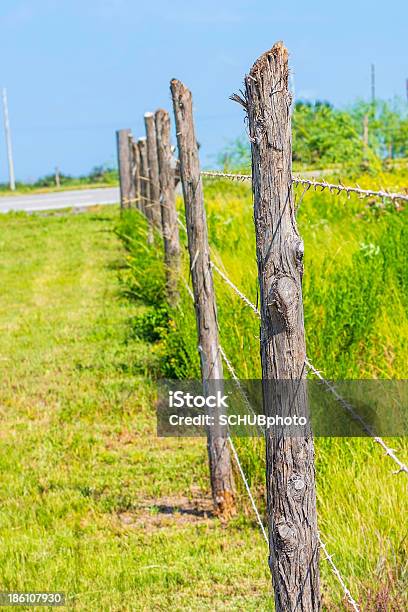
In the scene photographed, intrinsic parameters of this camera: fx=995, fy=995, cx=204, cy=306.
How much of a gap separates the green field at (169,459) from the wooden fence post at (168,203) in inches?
13.0

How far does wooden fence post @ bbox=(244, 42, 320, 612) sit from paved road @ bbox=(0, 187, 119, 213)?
21849 millimetres

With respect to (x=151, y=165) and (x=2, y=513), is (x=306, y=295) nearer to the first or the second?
(x=2, y=513)

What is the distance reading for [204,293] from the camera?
4605 mm

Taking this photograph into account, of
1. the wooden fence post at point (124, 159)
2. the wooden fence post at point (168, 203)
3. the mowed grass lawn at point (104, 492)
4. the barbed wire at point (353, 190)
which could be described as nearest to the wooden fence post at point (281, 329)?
the barbed wire at point (353, 190)

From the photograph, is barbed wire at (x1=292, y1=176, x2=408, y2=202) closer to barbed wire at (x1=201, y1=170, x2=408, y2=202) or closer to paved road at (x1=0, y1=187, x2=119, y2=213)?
barbed wire at (x1=201, y1=170, x2=408, y2=202)

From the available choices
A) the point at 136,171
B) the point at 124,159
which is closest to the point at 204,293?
the point at 136,171

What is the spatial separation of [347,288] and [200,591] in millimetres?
2248

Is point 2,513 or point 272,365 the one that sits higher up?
point 272,365

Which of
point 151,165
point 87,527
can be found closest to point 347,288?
point 87,527

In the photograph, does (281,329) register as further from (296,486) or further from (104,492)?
(104,492)

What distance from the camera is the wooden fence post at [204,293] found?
4586 millimetres

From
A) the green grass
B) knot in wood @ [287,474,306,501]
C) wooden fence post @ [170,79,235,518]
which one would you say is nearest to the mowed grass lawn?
wooden fence post @ [170,79,235,518]

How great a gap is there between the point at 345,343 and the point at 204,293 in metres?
1.10

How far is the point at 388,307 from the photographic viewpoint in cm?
571
